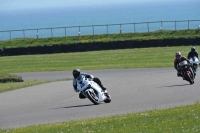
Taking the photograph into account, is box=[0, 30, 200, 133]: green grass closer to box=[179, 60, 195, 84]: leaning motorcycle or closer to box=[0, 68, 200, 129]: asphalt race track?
box=[0, 68, 200, 129]: asphalt race track

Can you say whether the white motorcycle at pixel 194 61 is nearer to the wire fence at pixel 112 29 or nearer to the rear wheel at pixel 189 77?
the rear wheel at pixel 189 77

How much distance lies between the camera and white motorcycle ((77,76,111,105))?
2061 cm

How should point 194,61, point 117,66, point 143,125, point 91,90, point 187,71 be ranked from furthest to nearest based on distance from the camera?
point 117,66 < point 194,61 < point 187,71 < point 91,90 < point 143,125

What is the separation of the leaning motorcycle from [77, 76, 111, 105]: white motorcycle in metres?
5.86

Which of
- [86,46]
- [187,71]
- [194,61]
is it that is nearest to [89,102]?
[187,71]

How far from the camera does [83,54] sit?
50.2 meters

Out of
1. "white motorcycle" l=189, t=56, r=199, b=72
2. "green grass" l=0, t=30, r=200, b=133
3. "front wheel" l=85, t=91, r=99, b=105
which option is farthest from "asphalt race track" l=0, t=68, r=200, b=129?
A: "green grass" l=0, t=30, r=200, b=133

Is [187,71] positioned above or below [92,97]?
above

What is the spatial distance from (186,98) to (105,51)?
31.1 meters

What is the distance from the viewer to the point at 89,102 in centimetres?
2180

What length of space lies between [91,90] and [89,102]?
3.97ft

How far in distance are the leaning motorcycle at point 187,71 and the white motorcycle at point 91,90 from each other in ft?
19.2

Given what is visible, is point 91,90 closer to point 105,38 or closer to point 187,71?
point 187,71

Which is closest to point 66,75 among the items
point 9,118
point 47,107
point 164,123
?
point 47,107
